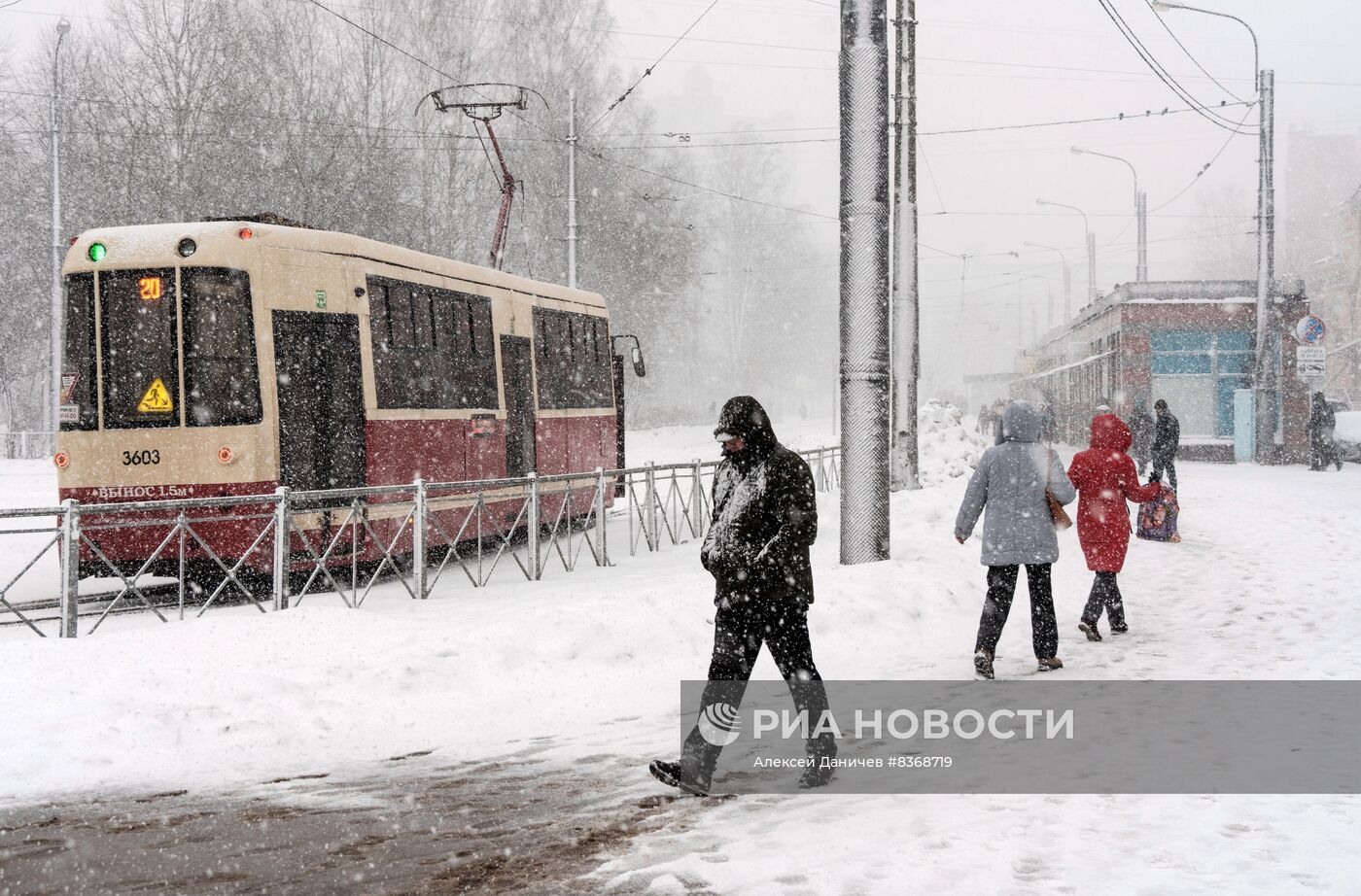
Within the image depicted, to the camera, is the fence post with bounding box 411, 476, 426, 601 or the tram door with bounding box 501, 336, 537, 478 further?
the tram door with bounding box 501, 336, 537, 478

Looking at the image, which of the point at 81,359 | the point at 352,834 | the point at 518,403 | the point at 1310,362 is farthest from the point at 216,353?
the point at 1310,362

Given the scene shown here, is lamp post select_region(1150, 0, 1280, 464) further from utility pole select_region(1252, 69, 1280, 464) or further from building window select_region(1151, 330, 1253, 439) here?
building window select_region(1151, 330, 1253, 439)

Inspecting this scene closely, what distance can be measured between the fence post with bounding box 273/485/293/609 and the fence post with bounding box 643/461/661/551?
6192mm

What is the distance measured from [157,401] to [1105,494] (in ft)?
28.6

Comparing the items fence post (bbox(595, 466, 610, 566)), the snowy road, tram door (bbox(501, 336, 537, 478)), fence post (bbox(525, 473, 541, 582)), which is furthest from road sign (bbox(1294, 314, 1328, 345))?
the snowy road

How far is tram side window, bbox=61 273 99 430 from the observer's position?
38.5ft

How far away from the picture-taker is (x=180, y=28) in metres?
31.0

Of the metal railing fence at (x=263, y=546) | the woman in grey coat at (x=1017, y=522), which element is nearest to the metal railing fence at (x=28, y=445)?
the metal railing fence at (x=263, y=546)

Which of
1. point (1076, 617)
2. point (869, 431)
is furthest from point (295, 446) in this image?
point (1076, 617)

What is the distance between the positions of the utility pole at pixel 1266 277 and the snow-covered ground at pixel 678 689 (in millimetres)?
18985

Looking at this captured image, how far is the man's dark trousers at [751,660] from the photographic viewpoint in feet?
17.5

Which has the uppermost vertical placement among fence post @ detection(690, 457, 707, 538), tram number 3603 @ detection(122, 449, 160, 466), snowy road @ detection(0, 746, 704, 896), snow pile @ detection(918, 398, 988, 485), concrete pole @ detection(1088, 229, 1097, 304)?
concrete pole @ detection(1088, 229, 1097, 304)

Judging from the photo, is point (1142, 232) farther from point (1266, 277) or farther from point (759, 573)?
point (759, 573)

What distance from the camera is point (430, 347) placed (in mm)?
14102
